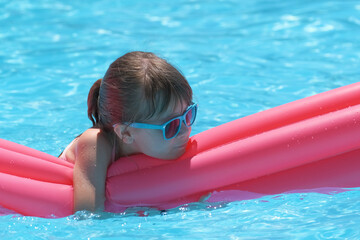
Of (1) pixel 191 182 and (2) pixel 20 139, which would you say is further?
(2) pixel 20 139

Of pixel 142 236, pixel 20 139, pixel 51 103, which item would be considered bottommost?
pixel 142 236

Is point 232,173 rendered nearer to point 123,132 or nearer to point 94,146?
point 123,132

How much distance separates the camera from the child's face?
3186 millimetres

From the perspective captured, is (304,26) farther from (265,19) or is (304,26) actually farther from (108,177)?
(108,177)

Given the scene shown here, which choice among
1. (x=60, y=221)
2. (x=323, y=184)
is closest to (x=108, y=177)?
(x=60, y=221)

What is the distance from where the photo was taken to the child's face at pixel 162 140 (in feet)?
10.5

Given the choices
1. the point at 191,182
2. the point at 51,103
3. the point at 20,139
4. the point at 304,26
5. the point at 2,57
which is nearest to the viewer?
the point at 191,182

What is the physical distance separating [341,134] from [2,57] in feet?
13.9

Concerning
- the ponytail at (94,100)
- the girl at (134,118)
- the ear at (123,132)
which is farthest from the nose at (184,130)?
the ponytail at (94,100)

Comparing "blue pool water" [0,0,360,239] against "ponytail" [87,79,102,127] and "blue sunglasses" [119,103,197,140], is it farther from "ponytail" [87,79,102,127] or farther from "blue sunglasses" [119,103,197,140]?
"ponytail" [87,79,102,127]

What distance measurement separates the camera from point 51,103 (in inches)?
213

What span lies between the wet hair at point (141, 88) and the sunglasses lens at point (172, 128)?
8cm

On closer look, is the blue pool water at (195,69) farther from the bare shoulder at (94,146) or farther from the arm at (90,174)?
the bare shoulder at (94,146)

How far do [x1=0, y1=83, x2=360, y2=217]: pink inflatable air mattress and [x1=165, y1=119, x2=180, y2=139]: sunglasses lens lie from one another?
0.19 meters
